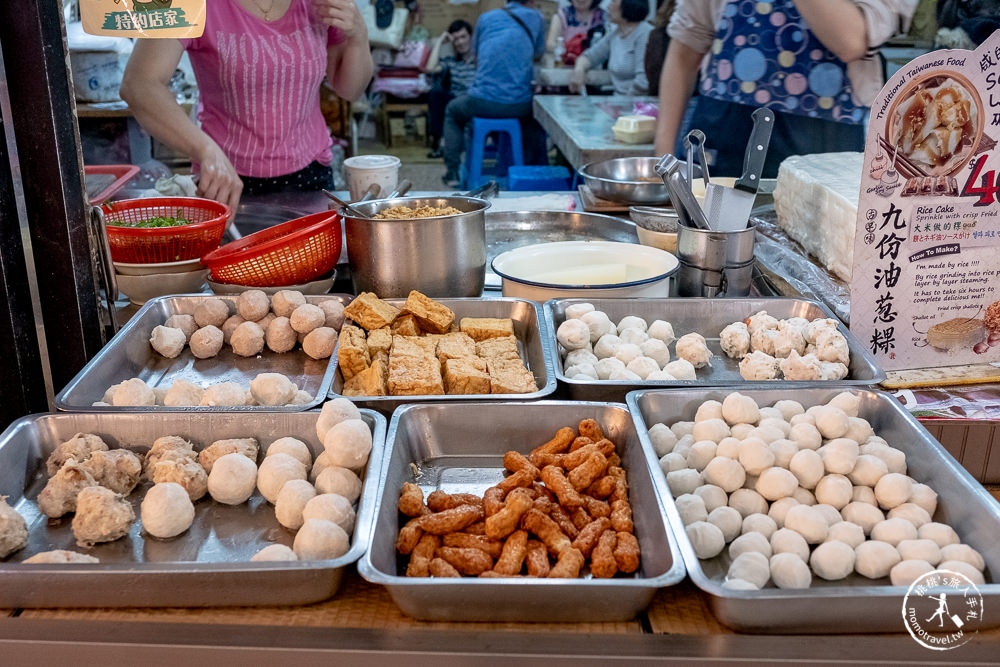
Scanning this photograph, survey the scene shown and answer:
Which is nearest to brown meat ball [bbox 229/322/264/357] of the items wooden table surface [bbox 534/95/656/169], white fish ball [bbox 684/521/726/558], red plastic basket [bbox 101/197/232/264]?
red plastic basket [bbox 101/197/232/264]

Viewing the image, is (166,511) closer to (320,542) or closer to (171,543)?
(171,543)

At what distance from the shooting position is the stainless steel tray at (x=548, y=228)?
8.23ft

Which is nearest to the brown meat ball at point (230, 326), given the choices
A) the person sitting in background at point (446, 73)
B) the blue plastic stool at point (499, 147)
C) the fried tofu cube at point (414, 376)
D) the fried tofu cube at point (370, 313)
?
the fried tofu cube at point (370, 313)

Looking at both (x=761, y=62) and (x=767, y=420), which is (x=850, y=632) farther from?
(x=761, y=62)

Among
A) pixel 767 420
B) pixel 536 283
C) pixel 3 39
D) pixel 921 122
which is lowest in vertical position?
pixel 767 420


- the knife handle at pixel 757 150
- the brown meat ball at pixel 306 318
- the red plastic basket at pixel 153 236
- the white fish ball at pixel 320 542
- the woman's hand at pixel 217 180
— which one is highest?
the knife handle at pixel 757 150

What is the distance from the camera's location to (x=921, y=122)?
1.47 m

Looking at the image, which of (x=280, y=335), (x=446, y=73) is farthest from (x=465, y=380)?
(x=446, y=73)

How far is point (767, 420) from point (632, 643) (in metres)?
0.57

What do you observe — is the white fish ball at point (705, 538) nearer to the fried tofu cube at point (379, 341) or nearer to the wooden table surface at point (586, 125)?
the fried tofu cube at point (379, 341)

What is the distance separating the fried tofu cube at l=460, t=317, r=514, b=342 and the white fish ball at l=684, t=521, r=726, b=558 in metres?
0.76

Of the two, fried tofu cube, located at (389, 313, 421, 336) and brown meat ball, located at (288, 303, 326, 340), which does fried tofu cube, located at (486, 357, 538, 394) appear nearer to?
fried tofu cube, located at (389, 313, 421, 336)

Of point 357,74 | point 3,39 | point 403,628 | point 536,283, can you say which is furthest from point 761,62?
point 403,628

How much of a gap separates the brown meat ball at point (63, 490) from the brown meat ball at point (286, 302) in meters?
0.72
